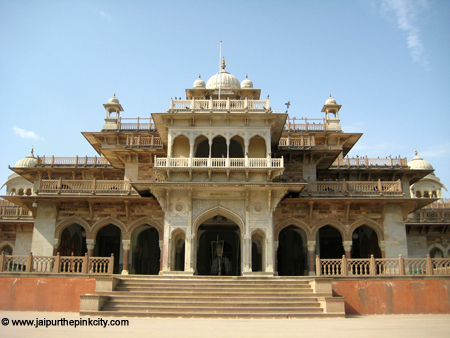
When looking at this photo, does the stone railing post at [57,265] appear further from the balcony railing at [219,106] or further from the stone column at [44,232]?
the balcony railing at [219,106]

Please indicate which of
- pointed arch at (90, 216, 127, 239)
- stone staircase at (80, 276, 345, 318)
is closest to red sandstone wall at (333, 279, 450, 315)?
stone staircase at (80, 276, 345, 318)

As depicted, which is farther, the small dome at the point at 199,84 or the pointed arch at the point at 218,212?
the small dome at the point at 199,84

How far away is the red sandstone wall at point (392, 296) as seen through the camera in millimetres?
17641

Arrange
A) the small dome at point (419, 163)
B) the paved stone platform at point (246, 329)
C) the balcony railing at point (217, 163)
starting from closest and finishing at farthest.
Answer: the paved stone platform at point (246, 329) < the balcony railing at point (217, 163) < the small dome at point (419, 163)

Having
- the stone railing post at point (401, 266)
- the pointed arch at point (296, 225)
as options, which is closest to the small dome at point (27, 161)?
the pointed arch at point (296, 225)

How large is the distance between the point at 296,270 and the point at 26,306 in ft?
Answer: 50.8

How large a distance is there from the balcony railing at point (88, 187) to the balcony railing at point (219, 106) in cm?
521

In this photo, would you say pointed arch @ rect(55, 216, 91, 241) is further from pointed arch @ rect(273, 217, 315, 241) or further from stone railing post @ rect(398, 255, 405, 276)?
stone railing post @ rect(398, 255, 405, 276)

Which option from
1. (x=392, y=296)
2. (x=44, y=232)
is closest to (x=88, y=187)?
(x=44, y=232)

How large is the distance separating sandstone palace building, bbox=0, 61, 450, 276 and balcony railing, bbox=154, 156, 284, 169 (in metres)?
0.05

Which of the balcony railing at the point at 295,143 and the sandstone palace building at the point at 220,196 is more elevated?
the balcony railing at the point at 295,143

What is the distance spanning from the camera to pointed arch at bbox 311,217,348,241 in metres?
24.1

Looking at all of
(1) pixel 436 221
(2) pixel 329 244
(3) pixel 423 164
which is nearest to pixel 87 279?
(2) pixel 329 244

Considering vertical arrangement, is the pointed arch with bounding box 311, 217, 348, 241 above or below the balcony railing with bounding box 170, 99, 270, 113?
below
